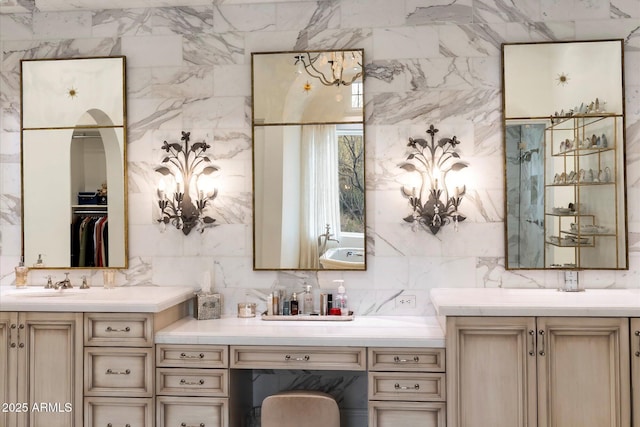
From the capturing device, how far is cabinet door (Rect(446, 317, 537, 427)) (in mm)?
2945

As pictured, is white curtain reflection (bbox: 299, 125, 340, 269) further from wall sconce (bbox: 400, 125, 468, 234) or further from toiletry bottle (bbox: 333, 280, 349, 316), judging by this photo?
wall sconce (bbox: 400, 125, 468, 234)

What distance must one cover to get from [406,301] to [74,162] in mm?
2210

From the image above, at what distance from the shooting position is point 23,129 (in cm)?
384

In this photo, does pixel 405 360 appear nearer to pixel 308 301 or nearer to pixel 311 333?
pixel 311 333

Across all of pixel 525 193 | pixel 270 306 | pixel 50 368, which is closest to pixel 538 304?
pixel 525 193

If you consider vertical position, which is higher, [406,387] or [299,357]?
[299,357]

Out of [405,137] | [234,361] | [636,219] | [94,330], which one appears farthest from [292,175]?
[636,219]

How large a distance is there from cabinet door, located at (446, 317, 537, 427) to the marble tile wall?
0.64 metres

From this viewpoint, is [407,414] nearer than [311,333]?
Yes

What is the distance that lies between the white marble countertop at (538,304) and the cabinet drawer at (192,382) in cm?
116

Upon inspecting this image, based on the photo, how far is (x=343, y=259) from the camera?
3646 millimetres

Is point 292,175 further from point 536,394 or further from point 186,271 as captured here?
point 536,394

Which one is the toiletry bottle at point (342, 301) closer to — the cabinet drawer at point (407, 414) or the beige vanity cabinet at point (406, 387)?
the beige vanity cabinet at point (406, 387)

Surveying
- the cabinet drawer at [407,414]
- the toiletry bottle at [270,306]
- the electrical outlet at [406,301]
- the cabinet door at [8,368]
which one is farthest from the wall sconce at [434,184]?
the cabinet door at [8,368]
